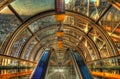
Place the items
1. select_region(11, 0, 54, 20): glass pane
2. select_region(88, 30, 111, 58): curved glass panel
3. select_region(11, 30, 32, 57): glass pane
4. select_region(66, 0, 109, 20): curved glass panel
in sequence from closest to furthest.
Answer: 1. select_region(11, 0, 54, 20): glass pane
2. select_region(11, 30, 32, 57): glass pane
3. select_region(88, 30, 111, 58): curved glass panel
4. select_region(66, 0, 109, 20): curved glass panel

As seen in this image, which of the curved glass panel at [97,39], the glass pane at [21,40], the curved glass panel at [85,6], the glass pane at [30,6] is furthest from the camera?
the curved glass panel at [85,6]

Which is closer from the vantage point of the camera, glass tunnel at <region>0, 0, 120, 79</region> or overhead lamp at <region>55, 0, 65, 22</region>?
overhead lamp at <region>55, 0, 65, 22</region>

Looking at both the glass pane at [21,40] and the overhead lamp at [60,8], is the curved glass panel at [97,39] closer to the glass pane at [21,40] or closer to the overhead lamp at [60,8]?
the glass pane at [21,40]

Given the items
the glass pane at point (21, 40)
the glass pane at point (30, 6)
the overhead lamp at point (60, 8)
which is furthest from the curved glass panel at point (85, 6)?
the overhead lamp at point (60, 8)

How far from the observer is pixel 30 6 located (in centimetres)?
982

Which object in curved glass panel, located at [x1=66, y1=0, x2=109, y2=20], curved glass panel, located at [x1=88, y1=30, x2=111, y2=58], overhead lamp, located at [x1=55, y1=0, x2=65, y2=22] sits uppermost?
curved glass panel, located at [x1=66, y1=0, x2=109, y2=20]

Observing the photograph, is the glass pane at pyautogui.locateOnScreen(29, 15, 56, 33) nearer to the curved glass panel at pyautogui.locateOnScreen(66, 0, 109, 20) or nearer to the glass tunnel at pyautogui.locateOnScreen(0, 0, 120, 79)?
the glass tunnel at pyautogui.locateOnScreen(0, 0, 120, 79)

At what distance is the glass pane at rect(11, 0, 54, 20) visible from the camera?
937 centimetres

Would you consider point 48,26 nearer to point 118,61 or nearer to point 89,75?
point 118,61

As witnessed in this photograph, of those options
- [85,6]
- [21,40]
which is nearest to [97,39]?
[85,6]

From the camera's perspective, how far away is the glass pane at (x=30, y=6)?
30.8ft

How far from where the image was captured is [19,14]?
32.7ft

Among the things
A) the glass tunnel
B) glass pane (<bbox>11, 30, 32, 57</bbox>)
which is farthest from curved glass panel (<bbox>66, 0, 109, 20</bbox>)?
glass pane (<bbox>11, 30, 32, 57</bbox>)

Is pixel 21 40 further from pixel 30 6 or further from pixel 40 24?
pixel 30 6
